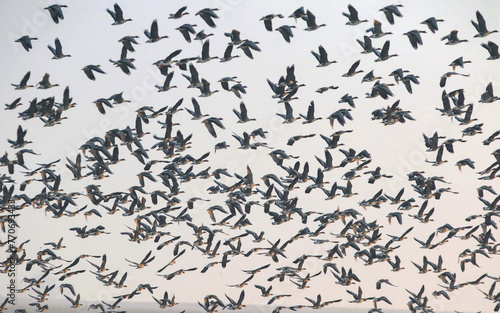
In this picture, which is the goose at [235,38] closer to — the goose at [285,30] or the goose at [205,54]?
the goose at [205,54]

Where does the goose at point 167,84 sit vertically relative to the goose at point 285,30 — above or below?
below

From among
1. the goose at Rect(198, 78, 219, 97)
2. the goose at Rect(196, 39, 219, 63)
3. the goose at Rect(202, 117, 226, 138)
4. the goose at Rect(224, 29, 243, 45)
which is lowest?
the goose at Rect(202, 117, 226, 138)

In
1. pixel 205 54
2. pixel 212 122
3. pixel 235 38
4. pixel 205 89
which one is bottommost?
pixel 212 122

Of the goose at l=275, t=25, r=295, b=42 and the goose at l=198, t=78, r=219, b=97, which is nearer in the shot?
the goose at l=275, t=25, r=295, b=42

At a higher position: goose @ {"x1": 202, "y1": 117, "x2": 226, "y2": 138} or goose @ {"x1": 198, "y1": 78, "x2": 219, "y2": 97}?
goose @ {"x1": 198, "y1": 78, "x2": 219, "y2": 97}

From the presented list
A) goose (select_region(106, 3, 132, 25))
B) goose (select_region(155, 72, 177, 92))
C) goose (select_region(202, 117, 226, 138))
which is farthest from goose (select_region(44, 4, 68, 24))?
goose (select_region(202, 117, 226, 138))

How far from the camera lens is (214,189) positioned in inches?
1270

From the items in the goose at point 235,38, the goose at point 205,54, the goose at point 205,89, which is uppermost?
the goose at point 235,38

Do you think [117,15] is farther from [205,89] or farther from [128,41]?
[205,89]

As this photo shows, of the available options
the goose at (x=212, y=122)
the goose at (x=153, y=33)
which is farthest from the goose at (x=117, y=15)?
the goose at (x=212, y=122)

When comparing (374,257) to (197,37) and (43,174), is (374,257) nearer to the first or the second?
(197,37)

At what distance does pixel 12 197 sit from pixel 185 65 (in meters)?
9.38

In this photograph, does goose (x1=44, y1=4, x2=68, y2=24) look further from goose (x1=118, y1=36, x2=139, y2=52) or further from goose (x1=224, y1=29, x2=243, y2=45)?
goose (x1=224, y1=29, x2=243, y2=45)

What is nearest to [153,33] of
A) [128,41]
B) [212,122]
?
[128,41]
